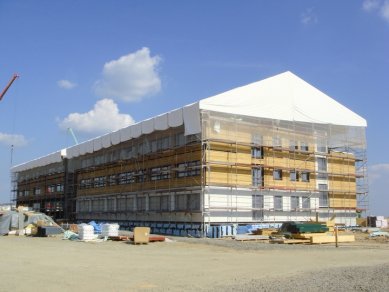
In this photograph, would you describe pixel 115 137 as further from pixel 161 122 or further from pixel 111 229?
pixel 111 229

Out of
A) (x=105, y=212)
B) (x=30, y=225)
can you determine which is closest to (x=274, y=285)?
(x=30, y=225)

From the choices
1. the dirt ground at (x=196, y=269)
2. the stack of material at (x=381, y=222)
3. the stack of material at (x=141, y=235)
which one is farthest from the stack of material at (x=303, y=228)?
the stack of material at (x=381, y=222)

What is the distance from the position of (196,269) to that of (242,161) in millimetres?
20465

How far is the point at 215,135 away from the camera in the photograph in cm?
3472

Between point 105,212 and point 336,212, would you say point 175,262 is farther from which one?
point 105,212

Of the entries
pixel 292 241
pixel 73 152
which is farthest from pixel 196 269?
pixel 73 152

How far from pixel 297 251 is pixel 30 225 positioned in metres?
22.6

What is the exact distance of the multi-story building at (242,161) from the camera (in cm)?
3466

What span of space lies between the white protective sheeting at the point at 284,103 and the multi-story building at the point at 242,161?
80 mm

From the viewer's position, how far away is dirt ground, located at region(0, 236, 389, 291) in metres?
12.1

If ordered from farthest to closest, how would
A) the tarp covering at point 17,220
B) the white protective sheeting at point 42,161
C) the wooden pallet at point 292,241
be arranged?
the white protective sheeting at point 42,161, the tarp covering at point 17,220, the wooden pallet at point 292,241

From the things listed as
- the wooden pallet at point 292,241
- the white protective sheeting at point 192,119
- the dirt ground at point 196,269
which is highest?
the white protective sheeting at point 192,119

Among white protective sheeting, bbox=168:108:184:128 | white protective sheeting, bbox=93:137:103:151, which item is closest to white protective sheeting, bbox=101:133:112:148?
white protective sheeting, bbox=93:137:103:151

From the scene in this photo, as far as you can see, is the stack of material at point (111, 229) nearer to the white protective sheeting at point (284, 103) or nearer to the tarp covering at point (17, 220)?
the tarp covering at point (17, 220)
